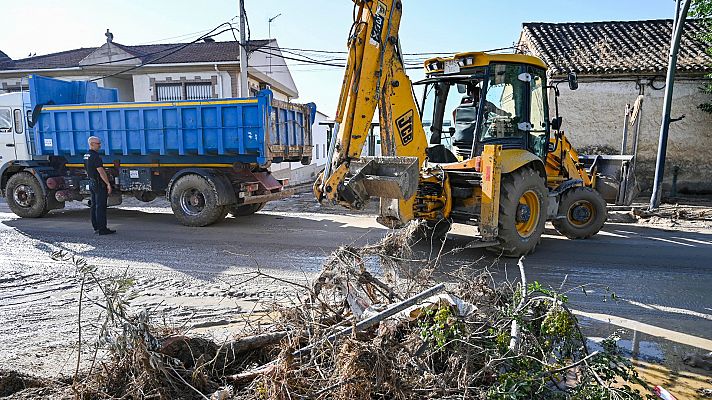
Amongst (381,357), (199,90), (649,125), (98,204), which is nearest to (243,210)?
(98,204)

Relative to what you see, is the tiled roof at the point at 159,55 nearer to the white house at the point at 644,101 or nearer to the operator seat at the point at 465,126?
the operator seat at the point at 465,126

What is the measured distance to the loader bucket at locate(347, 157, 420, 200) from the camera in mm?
5211

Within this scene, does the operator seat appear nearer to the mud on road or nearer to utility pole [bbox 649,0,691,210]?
the mud on road

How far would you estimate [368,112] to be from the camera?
589cm

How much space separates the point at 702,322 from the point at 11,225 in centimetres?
1144

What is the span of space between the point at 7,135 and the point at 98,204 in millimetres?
4760

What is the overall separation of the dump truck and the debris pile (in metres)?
5.87

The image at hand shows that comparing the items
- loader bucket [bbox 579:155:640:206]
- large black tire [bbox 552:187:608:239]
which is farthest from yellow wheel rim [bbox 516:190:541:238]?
loader bucket [bbox 579:155:640:206]

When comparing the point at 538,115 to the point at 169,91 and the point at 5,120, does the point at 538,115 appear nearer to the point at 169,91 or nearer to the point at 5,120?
the point at 5,120

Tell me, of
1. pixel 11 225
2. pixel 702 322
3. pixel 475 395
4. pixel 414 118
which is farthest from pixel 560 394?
pixel 11 225

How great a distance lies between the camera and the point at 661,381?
11.0ft

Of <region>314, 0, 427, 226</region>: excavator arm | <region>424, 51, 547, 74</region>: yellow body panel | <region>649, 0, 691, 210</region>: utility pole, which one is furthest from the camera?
<region>649, 0, 691, 210</region>: utility pole

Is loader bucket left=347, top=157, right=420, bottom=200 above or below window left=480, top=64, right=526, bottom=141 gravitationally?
below

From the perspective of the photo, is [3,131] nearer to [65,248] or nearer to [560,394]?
[65,248]
